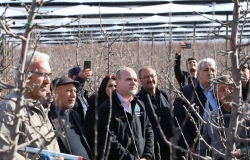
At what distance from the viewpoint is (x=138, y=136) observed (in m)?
5.55

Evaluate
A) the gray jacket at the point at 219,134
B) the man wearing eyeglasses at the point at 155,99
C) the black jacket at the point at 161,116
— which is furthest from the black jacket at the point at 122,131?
the man wearing eyeglasses at the point at 155,99

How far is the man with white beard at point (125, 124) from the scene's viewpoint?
5473 mm

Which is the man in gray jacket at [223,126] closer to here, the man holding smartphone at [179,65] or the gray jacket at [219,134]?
the gray jacket at [219,134]

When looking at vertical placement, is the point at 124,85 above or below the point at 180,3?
below

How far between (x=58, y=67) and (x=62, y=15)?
10.4 feet

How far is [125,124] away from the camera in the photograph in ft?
18.2

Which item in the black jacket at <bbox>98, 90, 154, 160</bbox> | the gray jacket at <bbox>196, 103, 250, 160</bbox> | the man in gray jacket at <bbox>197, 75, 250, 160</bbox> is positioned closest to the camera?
the man in gray jacket at <bbox>197, 75, 250, 160</bbox>

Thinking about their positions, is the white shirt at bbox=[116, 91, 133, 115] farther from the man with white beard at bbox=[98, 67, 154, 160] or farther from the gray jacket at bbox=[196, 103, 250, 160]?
the gray jacket at bbox=[196, 103, 250, 160]

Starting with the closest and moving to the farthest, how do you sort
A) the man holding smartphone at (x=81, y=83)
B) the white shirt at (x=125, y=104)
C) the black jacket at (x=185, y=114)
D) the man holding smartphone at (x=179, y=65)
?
the white shirt at (x=125, y=104)
the black jacket at (x=185, y=114)
the man holding smartphone at (x=81, y=83)
the man holding smartphone at (x=179, y=65)

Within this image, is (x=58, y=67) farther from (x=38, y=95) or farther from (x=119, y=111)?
(x=38, y=95)

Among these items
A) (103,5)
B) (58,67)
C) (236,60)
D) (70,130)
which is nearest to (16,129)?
(236,60)

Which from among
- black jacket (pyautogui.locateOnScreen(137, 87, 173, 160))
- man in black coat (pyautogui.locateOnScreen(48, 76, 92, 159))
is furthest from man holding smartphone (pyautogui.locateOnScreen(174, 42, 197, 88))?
man in black coat (pyautogui.locateOnScreen(48, 76, 92, 159))

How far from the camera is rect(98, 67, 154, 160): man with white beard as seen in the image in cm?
547

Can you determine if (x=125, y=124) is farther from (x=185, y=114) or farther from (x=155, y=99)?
(x=155, y=99)
